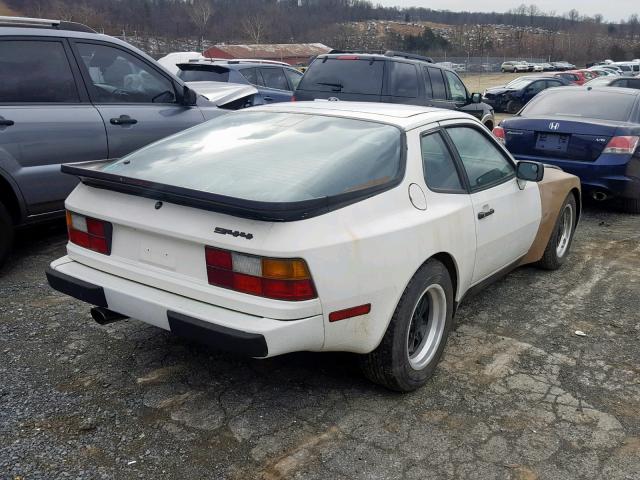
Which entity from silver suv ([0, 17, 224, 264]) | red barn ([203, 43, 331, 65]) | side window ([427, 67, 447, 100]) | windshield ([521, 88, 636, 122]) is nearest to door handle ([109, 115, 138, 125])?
silver suv ([0, 17, 224, 264])

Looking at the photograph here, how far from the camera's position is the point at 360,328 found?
2.76m

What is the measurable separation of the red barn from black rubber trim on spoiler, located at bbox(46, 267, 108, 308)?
48.4m

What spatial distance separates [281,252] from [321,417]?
37.2 inches

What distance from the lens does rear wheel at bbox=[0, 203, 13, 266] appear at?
4.52 meters

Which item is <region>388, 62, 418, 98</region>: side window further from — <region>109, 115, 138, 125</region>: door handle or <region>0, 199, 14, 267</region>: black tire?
<region>0, 199, 14, 267</region>: black tire

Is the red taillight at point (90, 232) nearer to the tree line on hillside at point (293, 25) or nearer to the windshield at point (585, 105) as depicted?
the windshield at point (585, 105)

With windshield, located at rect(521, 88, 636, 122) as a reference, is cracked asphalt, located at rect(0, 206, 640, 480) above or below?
below

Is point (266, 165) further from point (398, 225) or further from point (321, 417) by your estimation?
point (321, 417)

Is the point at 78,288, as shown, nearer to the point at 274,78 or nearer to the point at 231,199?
the point at 231,199

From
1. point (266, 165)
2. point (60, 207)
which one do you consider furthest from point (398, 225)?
point (60, 207)

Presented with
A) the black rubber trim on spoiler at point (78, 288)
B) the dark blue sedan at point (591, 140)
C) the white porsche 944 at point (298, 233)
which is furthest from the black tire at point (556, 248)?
the black rubber trim on spoiler at point (78, 288)

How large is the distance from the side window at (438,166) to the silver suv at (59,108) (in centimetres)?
298

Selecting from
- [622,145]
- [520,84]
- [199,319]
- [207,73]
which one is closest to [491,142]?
[199,319]

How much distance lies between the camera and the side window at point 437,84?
372 inches
